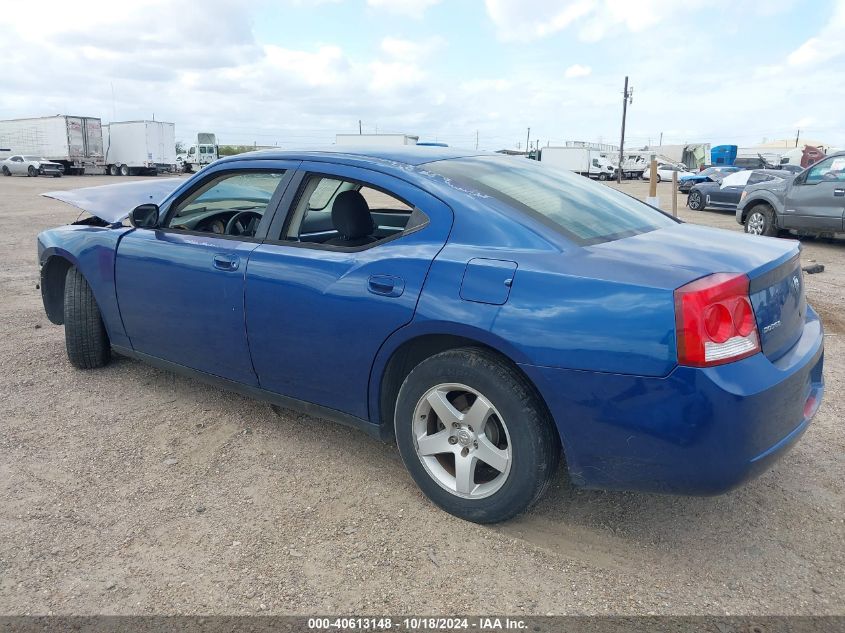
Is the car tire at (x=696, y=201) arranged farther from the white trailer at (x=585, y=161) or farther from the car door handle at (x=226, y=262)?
the white trailer at (x=585, y=161)

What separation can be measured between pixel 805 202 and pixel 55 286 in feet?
35.9

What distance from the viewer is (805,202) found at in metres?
10.9

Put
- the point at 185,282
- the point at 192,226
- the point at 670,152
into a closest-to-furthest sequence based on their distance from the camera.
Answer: the point at 185,282, the point at 192,226, the point at 670,152

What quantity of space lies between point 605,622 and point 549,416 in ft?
2.40

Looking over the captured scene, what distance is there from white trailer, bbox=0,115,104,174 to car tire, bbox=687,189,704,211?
34067mm

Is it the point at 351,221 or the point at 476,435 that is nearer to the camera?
the point at 476,435

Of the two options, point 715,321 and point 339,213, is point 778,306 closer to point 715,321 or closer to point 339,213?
point 715,321

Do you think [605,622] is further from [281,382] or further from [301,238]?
[301,238]

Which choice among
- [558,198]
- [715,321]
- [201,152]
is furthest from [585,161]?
[715,321]

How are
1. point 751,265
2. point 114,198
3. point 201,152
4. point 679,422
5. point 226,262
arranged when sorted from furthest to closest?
point 201,152, point 114,198, point 226,262, point 751,265, point 679,422

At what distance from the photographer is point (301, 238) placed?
343cm

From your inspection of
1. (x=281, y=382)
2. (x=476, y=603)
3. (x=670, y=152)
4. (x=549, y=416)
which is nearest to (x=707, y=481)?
(x=549, y=416)

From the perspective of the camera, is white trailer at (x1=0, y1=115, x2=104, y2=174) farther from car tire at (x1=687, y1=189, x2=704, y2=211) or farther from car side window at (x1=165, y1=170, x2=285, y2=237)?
car side window at (x1=165, y1=170, x2=285, y2=237)

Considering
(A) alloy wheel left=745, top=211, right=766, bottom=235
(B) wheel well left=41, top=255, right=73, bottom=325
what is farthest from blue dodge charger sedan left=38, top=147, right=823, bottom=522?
(A) alloy wheel left=745, top=211, right=766, bottom=235
